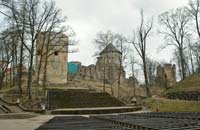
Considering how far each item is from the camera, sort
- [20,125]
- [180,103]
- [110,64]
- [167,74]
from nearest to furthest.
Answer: [20,125] < [180,103] < [110,64] < [167,74]

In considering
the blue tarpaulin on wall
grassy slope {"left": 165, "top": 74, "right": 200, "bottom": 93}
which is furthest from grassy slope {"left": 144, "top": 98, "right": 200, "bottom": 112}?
the blue tarpaulin on wall

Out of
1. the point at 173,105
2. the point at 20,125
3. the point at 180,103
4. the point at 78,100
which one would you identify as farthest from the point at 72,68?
the point at 20,125

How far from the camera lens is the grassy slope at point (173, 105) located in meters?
29.0

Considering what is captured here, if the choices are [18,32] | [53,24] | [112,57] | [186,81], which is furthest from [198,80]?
[112,57]

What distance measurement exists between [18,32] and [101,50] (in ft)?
60.4

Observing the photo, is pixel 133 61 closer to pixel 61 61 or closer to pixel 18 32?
pixel 61 61

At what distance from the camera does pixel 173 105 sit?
3080 centimetres

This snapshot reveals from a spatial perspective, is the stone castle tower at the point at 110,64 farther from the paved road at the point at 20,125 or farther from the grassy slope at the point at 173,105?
the paved road at the point at 20,125

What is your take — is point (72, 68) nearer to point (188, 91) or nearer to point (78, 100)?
point (78, 100)

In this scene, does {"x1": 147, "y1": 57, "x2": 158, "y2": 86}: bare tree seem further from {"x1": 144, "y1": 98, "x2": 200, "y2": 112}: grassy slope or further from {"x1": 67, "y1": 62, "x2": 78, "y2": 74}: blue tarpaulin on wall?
{"x1": 144, "y1": 98, "x2": 200, "y2": 112}: grassy slope

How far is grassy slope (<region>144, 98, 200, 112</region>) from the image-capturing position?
29.0 m

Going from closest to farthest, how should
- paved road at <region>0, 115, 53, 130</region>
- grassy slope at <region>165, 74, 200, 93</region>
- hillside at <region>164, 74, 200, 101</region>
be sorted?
1. paved road at <region>0, 115, 53, 130</region>
2. hillside at <region>164, 74, 200, 101</region>
3. grassy slope at <region>165, 74, 200, 93</region>

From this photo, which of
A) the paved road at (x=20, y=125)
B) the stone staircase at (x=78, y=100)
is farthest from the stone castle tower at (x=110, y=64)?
the paved road at (x=20, y=125)

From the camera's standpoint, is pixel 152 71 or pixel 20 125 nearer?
pixel 20 125
